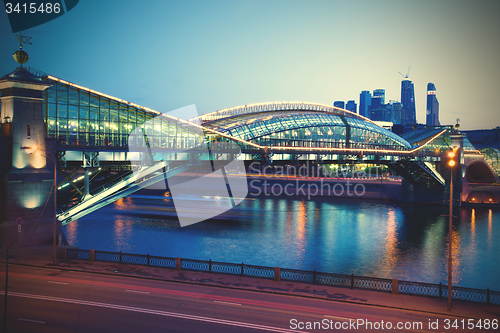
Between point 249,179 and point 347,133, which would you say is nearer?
point 347,133

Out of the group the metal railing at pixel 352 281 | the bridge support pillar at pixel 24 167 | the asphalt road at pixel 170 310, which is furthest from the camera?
the bridge support pillar at pixel 24 167

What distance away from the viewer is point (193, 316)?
13.0 metres

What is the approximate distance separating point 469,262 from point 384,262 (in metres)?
7.19

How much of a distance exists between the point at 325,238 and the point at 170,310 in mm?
26449

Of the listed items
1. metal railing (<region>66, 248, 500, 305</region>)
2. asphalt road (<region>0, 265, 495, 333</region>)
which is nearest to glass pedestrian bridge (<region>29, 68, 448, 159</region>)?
metal railing (<region>66, 248, 500, 305</region>)

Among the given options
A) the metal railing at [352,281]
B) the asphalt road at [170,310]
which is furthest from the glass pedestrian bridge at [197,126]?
the asphalt road at [170,310]

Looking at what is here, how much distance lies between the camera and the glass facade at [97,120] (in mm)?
26484

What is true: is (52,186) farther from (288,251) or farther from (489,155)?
(489,155)

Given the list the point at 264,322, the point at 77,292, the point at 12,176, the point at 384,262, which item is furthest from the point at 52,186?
the point at 384,262

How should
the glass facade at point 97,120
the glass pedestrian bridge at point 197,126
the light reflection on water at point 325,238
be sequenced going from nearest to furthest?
the glass facade at point 97,120, the glass pedestrian bridge at point 197,126, the light reflection on water at point 325,238

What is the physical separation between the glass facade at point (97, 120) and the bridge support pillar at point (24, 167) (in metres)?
3.19

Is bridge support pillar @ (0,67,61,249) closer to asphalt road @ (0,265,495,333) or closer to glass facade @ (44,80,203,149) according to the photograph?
glass facade @ (44,80,203,149)

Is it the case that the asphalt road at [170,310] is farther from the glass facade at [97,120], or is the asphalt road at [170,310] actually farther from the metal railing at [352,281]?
the glass facade at [97,120]

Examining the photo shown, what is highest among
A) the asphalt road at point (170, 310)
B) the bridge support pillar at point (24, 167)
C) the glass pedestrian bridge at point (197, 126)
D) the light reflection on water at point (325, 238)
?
the glass pedestrian bridge at point (197, 126)
